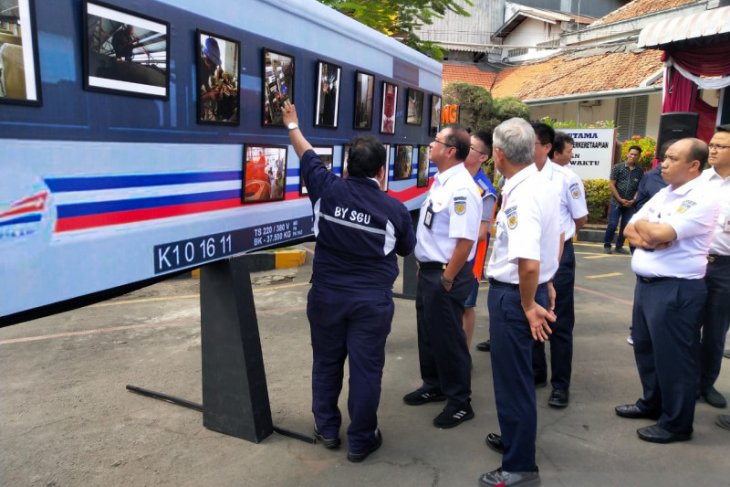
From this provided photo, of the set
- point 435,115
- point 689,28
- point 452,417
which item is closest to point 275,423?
point 452,417

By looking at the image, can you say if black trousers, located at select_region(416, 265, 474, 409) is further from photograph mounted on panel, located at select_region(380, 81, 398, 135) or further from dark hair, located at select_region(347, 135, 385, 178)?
photograph mounted on panel, located at select_region(380, 81, 398, 135)

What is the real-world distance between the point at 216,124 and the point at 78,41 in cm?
77

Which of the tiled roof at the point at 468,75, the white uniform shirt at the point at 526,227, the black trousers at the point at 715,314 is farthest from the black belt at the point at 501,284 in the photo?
the tiled roof at the point at 468,75

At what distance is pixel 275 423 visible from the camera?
3588mm

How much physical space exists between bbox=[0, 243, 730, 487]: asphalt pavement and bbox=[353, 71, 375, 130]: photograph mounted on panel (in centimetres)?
197

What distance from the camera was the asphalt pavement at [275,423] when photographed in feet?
9.95

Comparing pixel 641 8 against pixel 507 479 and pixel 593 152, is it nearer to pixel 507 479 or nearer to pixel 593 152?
pixel 593 152

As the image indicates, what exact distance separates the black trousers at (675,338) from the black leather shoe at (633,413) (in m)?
0.25

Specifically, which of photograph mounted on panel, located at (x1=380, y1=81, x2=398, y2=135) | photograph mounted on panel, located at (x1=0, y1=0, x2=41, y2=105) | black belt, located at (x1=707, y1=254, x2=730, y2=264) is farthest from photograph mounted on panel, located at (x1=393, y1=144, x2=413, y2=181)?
photograph mounted on panel, located at (x1=0, y1=0, x2=41, y2=105)

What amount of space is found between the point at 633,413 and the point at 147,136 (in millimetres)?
3428

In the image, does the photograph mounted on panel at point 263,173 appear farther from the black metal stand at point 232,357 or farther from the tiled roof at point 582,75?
the tiled roof at point 582,75

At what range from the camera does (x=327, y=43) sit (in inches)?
138

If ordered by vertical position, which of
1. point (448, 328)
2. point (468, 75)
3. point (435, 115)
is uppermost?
point (468, 75)

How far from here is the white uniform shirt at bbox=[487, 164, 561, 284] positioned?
2.65 m
